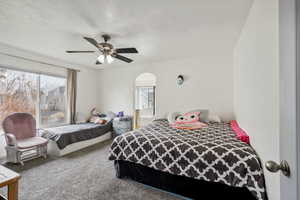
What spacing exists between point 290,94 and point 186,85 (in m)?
3.41

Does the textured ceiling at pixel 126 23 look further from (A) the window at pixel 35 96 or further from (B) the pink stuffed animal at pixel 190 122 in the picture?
(B) the pink stuffed animal at pixel 190 122

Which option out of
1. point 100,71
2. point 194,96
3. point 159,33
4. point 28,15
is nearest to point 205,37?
point 159,33

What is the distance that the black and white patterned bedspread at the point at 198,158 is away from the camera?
1.34 m

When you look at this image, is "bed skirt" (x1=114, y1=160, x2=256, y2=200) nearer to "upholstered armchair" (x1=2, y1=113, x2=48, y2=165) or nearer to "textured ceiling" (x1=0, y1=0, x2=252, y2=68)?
"upholstered armchair" (x1=2, y1=113, x2=48, y2=165)

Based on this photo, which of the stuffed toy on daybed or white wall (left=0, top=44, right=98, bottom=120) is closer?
the stuffed toy on daybed

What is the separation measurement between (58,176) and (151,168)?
1569 mm

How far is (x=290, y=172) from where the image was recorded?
0.54 metres

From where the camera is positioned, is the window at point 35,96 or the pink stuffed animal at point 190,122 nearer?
the pink stuffed animal at point 190,122

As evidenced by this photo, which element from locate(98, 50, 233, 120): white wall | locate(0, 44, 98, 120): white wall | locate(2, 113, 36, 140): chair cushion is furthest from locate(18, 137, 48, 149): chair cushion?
locate(98, 50, 233, 120): white wall

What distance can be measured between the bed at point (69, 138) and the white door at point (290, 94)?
11.8 ft

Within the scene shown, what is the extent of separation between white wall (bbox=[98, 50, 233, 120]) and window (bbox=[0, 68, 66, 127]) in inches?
65.3

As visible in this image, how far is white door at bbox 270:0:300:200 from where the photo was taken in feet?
1.68

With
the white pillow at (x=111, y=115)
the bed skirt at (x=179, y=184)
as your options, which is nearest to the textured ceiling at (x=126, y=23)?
the bed skirt at (x=179, y=184)

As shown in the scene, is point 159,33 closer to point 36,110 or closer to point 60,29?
point 60,29
